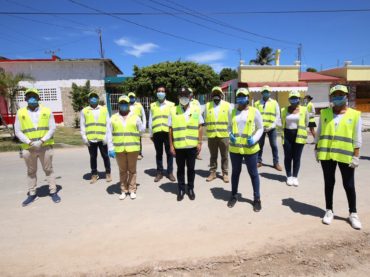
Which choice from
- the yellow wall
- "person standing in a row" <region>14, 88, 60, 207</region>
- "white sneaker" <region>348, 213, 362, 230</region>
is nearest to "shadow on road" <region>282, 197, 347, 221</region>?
"white sneaker" <region>348, 213, 362, 230</region>

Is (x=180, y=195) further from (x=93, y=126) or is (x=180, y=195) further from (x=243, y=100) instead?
(x=93, y=126)

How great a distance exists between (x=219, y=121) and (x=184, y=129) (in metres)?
1.20

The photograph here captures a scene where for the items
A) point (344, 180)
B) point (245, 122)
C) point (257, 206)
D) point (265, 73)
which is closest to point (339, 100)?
point (344, 180)

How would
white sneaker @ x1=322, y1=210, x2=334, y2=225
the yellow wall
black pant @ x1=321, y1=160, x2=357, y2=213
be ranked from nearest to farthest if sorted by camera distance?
1. black pant @ x1=321, y1=160, x2=357, y2=213
2. white sneaker @ x1=322, y1=210, x2=334, y2=225
3. the yellow wall

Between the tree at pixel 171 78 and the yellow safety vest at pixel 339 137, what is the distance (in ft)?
48.8

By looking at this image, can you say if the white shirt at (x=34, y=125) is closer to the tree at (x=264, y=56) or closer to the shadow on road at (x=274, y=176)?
the shadow on road at (x=274, y=176)

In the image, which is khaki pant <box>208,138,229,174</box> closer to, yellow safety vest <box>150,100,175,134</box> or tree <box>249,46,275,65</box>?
yellow safety vest <box>150,100,175,134</box>

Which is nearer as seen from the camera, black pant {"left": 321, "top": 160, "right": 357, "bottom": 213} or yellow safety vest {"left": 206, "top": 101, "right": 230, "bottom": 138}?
black pant {"left": 321, "top": 160, "right": 357, "bottom": 213}

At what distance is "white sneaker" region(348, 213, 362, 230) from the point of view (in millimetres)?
3512

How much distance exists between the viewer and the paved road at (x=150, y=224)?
3074mm

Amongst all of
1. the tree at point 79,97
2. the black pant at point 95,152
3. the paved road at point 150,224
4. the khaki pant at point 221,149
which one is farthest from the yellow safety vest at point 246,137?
the tree at point 79,97

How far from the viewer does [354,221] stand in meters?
3.57

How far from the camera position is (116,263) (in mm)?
2945

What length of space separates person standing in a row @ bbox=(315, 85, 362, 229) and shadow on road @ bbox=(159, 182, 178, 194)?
2.63 meters
